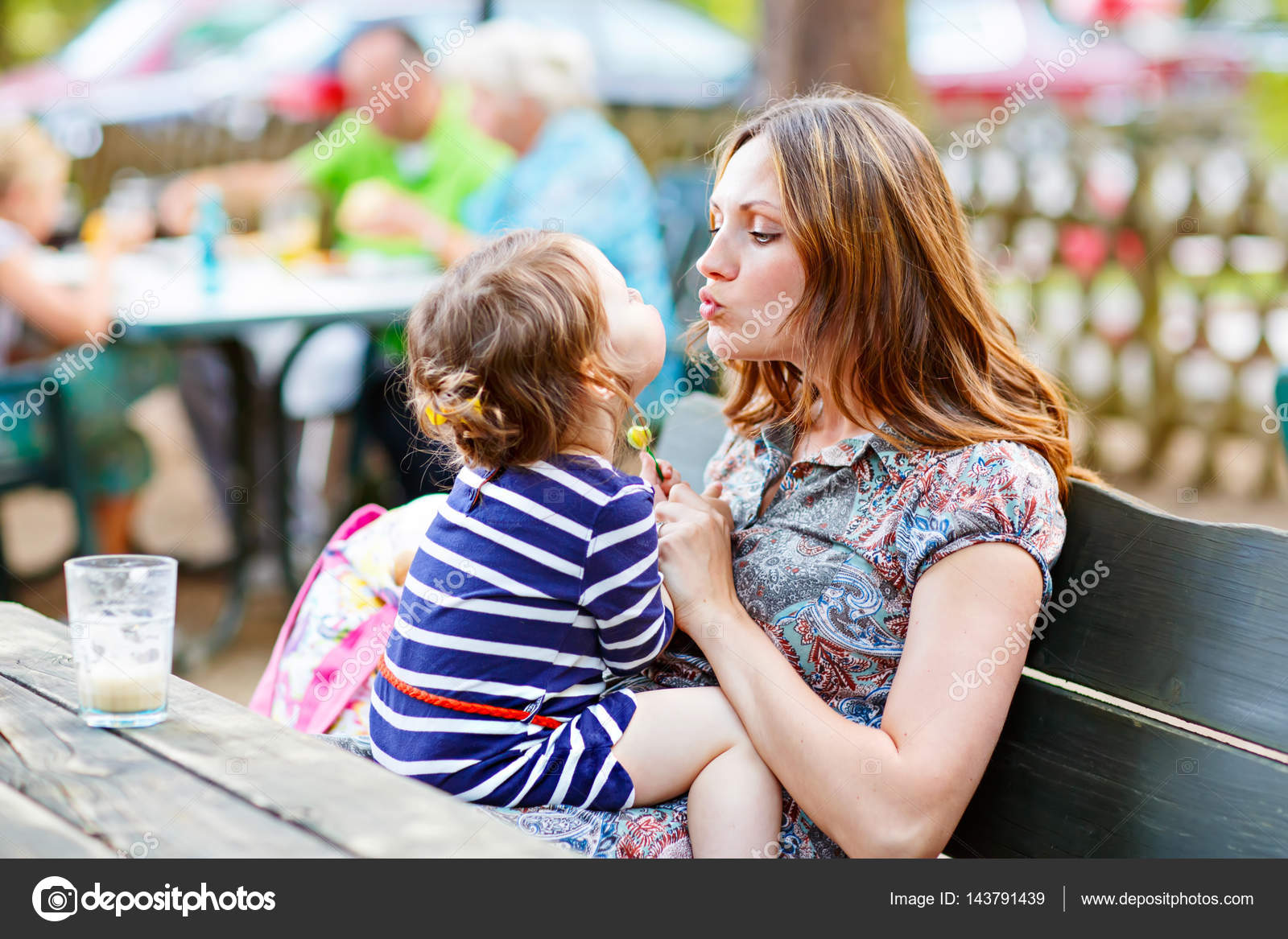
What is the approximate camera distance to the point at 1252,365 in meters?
Answer: 5.27

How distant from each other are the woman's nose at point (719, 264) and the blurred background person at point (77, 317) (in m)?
2.62

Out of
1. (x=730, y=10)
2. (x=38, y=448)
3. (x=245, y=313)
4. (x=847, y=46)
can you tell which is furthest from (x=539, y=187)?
(x=730, y=10)

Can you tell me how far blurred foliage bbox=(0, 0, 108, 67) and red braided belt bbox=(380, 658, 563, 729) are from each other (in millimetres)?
11591

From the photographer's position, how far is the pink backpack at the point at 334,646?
1.63m

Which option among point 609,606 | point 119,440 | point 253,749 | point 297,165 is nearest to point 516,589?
point 609,606

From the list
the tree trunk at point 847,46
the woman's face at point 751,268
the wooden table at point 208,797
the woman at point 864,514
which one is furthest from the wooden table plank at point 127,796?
the tree trunk at point 847,46

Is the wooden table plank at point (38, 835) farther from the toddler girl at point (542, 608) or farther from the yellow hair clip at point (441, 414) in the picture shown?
the yellow hair clip at point (441, 414)

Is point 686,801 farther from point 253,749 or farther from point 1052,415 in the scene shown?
point 1052,415

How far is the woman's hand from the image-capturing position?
147 cm

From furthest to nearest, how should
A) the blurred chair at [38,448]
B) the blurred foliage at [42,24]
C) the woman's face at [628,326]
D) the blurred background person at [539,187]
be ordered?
the blurred foliage at [42,24], the blurred background person at [539,187], the blurred chair at [38,448], the woman's face at [628,326]

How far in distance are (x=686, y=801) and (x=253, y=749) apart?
1.66ft

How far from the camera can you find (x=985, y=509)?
53.1 inches

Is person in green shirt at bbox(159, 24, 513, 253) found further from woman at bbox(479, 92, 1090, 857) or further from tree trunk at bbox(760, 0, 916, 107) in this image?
woman at bbox(479, 92, 1090, 857)
